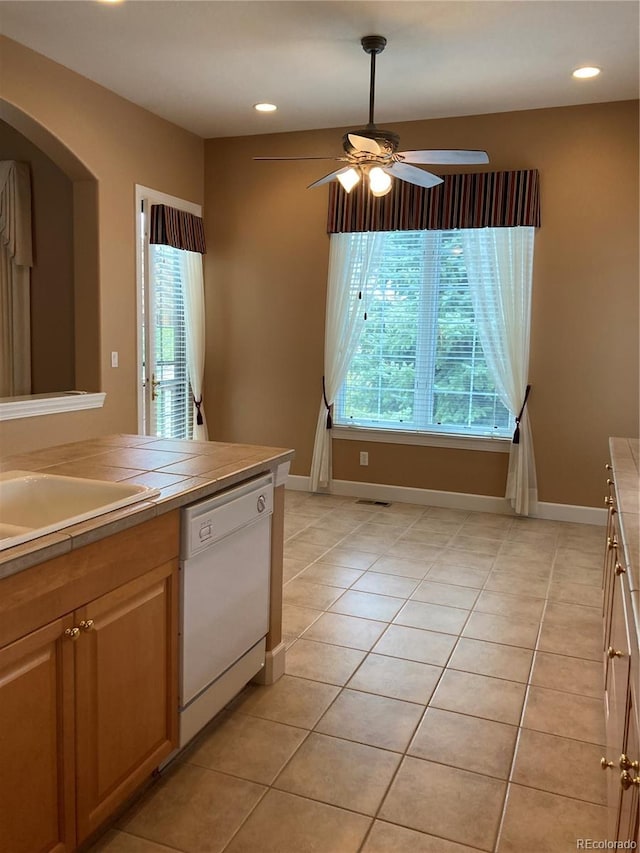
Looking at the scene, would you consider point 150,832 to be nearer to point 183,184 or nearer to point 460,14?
point 460,14

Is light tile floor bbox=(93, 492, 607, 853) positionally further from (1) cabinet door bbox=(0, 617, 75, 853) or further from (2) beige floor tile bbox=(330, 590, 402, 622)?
(1) cabinet door bbox=(0, 617, 75, 853)

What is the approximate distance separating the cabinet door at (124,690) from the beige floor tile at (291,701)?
54cm

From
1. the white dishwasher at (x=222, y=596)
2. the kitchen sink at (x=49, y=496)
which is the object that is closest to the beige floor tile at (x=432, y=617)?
the white dishwasher at (x=222, y=596)

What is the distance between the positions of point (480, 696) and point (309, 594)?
4.14 feet

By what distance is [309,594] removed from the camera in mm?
3805

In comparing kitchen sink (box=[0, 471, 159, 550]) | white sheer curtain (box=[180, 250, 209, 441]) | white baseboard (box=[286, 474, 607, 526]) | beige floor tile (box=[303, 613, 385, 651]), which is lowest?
beige floor tile (box=[303, 613, 385, 651])

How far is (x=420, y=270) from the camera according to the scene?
5.59 metres

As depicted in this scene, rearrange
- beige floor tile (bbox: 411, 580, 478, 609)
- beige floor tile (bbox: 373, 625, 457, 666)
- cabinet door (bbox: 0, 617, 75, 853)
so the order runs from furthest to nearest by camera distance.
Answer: beige floor tile (bbox: 411, 580, 478, 609) → beige floor tile (bbox: 373, 625, 457, 666) → cabinet door (bbox: 0, 617, 75, 853)

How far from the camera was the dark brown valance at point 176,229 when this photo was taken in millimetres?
5422

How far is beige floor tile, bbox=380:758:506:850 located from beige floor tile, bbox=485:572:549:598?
5.80 feet

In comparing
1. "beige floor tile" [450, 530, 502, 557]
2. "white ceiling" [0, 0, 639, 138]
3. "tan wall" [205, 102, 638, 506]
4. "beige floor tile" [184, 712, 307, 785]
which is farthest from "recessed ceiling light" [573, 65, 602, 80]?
"beige floor tile" [184, 712, 307, 785]

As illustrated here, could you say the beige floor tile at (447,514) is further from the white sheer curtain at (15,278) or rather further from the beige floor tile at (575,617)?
the white sheer curtain at (15,278)

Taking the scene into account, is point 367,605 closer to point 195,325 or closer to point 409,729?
point 409,729

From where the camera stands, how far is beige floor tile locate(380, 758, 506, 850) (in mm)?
2004
